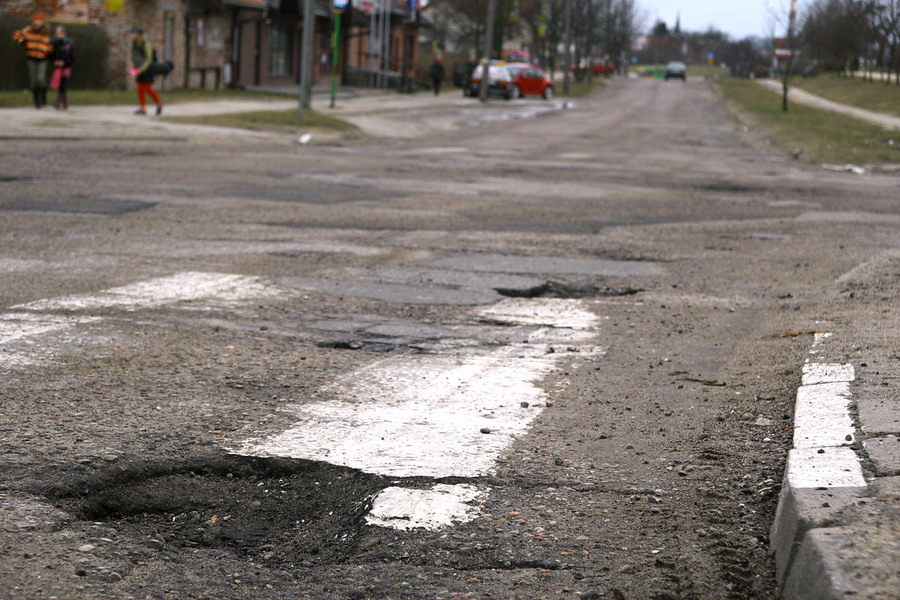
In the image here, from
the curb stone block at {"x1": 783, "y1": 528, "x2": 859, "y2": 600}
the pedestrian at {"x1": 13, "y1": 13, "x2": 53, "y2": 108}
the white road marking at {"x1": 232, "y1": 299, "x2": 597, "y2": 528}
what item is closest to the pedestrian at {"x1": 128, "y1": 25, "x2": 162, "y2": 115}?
the pedestrian at {"x1": 13, "y1": 13, "x2": 53, "y2": 108}

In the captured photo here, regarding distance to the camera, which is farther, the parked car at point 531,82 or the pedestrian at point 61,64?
the parked car at point 531,82

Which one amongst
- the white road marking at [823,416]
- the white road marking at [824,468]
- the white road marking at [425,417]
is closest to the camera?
the white road marking at [824,468]

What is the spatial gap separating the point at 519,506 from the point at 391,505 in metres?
0.45

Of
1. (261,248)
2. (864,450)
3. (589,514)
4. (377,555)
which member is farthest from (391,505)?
(261,248)

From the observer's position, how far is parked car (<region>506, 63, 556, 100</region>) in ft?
183

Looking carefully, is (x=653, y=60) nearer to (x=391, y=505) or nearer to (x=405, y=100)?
(x=405, y=100)

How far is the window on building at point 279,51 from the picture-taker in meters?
46.0

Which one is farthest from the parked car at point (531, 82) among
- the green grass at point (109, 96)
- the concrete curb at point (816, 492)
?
the concrete curb at point (816, 492)

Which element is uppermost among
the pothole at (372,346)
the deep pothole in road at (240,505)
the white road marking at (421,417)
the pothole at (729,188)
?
the pothole at (729,188)

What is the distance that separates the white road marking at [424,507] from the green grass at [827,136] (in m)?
20.8

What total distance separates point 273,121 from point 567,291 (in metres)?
18.8

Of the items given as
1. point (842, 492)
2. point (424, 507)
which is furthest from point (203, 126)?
point (842, 492)

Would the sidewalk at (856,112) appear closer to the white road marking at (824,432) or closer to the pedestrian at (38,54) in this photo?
the pedestrian at (38,54)

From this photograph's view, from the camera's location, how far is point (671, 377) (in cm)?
570
